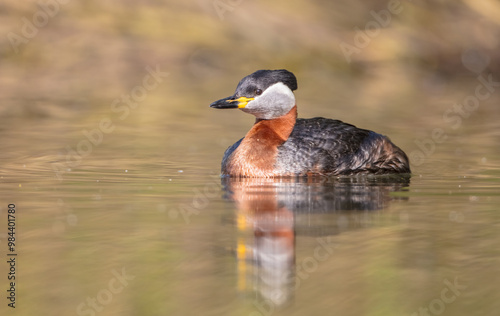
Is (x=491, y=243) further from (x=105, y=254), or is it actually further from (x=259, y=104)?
(x=259, y=104)

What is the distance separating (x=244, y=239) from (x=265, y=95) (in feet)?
16.0

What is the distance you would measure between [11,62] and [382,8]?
564 inches

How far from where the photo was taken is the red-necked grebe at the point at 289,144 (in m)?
12.9

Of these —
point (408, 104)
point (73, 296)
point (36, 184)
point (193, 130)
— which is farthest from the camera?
point (408, 104)

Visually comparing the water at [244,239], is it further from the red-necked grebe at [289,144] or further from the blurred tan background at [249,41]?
the blurred tan background at [249,41]

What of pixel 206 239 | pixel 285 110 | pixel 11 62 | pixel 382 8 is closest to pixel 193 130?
pixel 285 110

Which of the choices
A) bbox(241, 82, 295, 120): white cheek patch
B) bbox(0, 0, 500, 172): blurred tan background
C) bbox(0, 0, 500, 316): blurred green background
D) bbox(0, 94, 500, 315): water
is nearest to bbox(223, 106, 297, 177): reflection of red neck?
bbox(241, 82, 295, 120): white cheek patch

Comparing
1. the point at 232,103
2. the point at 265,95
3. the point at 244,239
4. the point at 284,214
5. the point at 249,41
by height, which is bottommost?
the point at 244,239

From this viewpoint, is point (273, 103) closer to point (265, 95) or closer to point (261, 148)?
point (265, 95)

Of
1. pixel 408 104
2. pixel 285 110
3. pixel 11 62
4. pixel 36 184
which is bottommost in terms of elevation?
pixel 36 184

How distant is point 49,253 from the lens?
830cm

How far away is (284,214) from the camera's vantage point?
32.5ft

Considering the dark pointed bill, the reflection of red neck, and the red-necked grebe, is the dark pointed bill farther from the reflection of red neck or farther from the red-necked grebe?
the reflection of red neck

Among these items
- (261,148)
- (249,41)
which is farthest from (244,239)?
(249,41)
